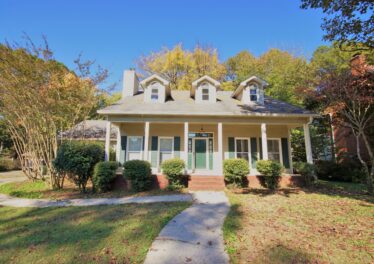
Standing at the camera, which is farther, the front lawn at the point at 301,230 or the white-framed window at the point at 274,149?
the white-framed window at the point at 274,149

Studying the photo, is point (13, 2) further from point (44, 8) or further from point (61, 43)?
point (61, 43)

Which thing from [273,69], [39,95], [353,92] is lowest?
[353,92]

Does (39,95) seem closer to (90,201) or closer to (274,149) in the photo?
(90,201)

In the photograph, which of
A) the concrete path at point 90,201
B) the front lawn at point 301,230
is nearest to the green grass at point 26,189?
the concrete path at point 90,201

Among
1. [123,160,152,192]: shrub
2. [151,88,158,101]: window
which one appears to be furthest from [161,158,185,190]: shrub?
[151,88,158,101]: window

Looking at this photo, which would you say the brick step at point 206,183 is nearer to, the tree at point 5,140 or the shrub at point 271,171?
the shrub at point 271,171

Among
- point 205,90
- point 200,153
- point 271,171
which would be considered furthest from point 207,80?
point 271,171

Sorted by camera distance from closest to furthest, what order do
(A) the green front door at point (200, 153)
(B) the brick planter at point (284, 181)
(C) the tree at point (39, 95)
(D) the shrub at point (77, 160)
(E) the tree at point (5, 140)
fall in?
1. (D) the shrub at point (77, 160)
2. (C) the tree at point (39, 95)
3. (B) the brick planter at point (284, 181)
4. (A) the green front door at point (200, 153)
5. (E) the tree at point (5, 140)

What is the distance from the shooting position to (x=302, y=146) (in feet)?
55.0

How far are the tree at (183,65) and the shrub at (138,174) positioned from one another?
13.6 metres

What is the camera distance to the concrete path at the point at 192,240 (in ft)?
11.1

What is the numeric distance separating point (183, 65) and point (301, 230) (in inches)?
790

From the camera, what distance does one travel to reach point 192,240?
4.05 m

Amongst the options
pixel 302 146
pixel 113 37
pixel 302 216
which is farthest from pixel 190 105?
pixel 302 146
